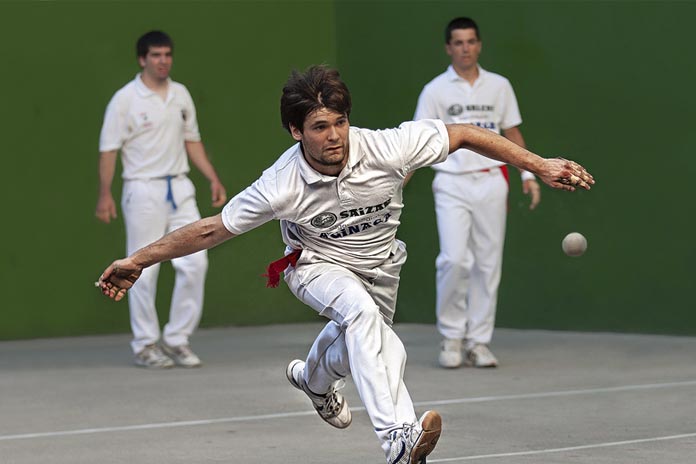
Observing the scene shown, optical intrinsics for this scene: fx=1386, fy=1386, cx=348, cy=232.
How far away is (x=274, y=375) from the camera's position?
8.66 meters

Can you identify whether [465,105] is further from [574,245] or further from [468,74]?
[574,245]

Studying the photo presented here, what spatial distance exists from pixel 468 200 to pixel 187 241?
3.66m

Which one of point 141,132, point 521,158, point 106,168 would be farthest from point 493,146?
point 106,168

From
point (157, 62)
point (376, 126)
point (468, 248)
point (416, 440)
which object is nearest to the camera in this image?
point (416, 440)

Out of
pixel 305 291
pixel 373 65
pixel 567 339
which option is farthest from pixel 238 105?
pixel 305 291

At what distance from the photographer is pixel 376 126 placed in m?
12.1

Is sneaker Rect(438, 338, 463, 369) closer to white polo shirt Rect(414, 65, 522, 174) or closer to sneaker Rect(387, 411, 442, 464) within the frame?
white polo shirt Rect(414, 65, 522, 174)

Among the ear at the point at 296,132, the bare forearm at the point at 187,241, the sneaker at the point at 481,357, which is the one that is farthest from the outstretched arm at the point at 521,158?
the sneaker at the point at 481,357

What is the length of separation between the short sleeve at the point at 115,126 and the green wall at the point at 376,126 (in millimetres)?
2204

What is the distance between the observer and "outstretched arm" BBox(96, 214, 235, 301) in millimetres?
5281

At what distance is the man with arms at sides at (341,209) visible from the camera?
16.6 ft

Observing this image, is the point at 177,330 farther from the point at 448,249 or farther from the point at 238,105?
the point at 238,105

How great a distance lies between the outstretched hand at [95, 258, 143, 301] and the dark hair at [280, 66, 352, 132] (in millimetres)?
827

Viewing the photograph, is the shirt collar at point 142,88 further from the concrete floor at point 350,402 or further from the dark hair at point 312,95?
the dark hair at point 312,95
